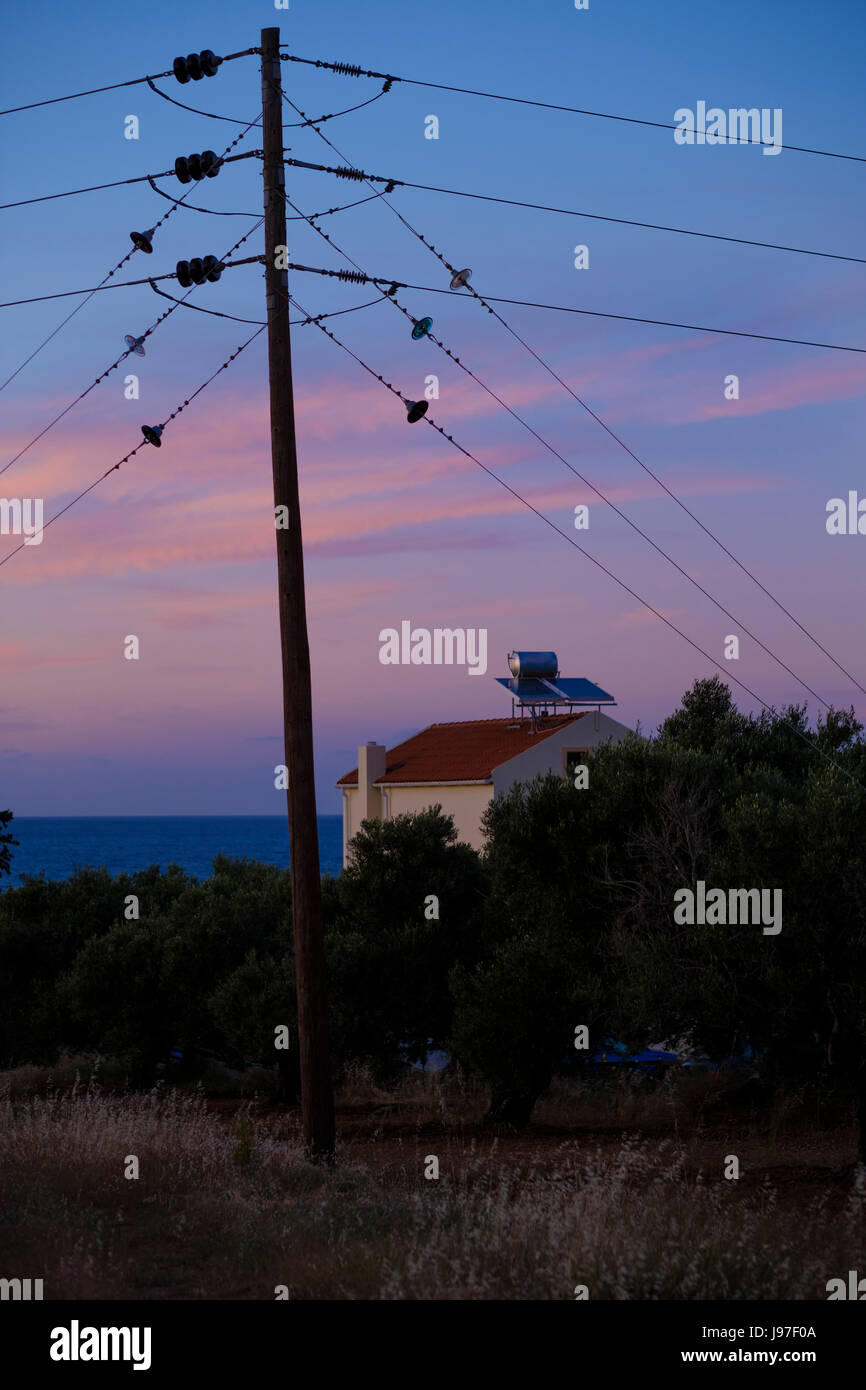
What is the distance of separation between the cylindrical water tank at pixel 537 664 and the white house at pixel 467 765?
183 cm

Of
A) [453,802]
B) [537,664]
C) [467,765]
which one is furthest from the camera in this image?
[537,664]

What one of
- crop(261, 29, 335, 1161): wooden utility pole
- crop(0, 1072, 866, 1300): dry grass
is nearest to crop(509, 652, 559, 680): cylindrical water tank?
crop(0, 1072, 866, 1300): dry grass

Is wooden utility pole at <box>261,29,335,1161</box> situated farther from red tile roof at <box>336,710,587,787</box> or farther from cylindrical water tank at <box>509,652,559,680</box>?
cylindrical water tank at <box>509,652,559,680</box>

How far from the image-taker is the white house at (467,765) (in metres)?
41.1

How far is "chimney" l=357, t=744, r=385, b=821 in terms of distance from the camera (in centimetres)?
4500

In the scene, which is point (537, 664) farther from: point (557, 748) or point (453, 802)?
point (453, 802)

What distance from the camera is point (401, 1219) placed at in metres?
11.4

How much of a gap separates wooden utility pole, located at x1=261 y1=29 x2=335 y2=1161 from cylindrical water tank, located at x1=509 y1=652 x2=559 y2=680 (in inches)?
1145

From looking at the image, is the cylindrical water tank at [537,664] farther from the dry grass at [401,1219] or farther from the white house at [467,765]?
the dry grass at [401,1219]

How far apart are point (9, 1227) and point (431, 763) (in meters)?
33.7

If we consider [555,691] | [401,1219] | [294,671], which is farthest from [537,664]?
[401,1219]

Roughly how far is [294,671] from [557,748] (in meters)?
28.2
